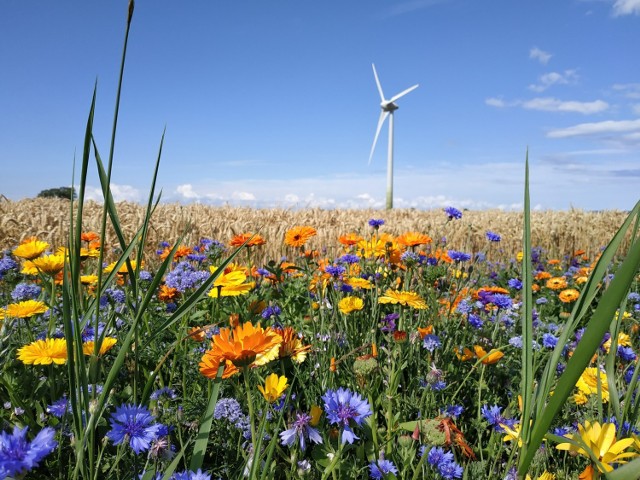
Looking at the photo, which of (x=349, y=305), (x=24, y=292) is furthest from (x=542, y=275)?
(x=24, y=292)

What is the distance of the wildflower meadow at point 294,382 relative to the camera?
0.97m

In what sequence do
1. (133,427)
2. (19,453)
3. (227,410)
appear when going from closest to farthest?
(19,453) < (133,427) < (227,410)

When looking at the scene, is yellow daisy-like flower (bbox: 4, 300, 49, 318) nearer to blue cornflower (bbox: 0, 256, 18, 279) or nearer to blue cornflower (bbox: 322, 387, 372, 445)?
blue cornflower (bbox: 0, 256, 18, 279)

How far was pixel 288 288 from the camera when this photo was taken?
3.66 meters

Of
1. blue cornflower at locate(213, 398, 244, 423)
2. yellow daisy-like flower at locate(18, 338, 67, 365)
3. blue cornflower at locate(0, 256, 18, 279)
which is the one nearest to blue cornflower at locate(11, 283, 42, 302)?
blue cornflower at locate(0, 256, 18, 279)

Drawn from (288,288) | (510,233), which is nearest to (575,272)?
(510,233)

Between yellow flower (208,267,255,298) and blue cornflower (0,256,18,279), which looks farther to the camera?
blue cornflower (0,256,18,279)

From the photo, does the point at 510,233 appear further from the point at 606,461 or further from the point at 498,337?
the point at 606,461

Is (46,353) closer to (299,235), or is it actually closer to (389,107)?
(299,235)

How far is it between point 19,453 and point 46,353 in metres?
0.99

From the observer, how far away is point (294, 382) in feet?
6.25

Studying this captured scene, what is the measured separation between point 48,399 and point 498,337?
94.2 inches

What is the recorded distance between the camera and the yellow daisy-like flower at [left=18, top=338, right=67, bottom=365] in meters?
1.68

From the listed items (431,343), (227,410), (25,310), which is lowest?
(227,410)
